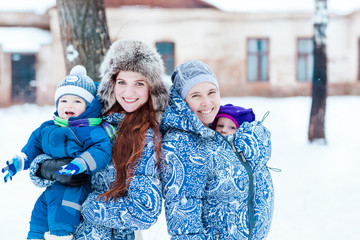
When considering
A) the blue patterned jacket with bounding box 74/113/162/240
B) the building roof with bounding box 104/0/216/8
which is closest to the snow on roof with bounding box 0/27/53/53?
the building roof with bounding box 104/0/216/8

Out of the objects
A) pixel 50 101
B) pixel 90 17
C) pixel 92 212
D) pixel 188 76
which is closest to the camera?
pixel 92 212

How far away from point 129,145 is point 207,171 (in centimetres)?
45

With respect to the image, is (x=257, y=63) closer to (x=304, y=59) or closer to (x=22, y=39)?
(x=304, y=59)

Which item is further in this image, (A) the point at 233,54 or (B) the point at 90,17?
(A) the point at 233,54

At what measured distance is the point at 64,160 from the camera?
88.6 inches

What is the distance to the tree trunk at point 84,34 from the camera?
4141 mm

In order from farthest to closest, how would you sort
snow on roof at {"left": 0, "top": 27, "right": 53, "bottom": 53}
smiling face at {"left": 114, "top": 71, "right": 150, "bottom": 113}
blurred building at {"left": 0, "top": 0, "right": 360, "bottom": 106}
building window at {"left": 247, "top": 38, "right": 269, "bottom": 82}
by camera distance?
building window at {"left": 247, "top": 38, "right": 269, "bottom": 82}, blurred building at {"left": 0, "top": 0, "right": 360, "bottom": 106}, snow on roof at {"left": 0, "top": 27, "right": 53, "bottom": 53}, smiling face at {"left": 114, "top": 71, "right": 150, "bottom": 113}

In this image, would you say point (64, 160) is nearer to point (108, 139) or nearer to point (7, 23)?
point (108, 139)

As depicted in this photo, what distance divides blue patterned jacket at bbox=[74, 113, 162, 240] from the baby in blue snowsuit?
0.10 metres

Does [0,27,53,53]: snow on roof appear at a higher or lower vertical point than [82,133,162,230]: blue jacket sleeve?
higher

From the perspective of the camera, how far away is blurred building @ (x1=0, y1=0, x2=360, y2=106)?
17.7 m

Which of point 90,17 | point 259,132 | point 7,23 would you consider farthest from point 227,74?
point 259,132

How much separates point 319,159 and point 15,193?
5880mm

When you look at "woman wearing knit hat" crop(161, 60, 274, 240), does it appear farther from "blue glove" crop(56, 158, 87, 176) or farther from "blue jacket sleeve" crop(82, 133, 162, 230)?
"blue glove" crop(56, 158, 87, 176)
